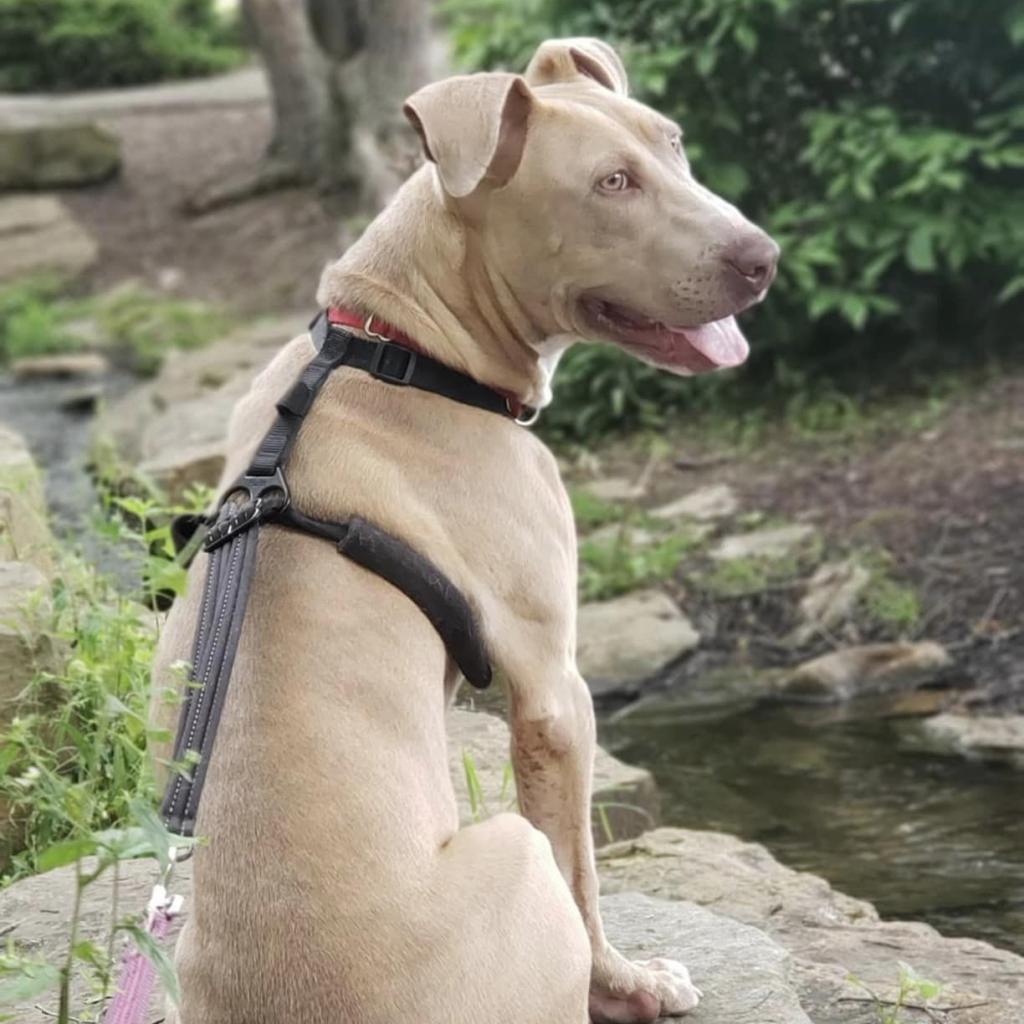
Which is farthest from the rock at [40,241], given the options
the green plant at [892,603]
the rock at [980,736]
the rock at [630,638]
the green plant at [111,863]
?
the green plant at [111,863]

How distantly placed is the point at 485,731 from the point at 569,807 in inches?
65.3

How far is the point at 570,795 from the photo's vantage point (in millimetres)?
3404

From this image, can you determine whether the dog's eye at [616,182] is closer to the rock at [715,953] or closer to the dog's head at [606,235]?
the dog's head at [606,235]

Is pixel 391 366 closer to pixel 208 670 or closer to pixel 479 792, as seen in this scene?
pixel 208 670

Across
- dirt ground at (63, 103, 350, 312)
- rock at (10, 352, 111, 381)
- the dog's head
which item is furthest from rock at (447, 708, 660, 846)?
rock at (10, 352, 111, 381)

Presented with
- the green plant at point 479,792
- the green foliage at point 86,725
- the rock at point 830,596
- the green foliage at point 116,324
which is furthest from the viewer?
the green foliage at point 116,324

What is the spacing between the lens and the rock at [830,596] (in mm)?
7582

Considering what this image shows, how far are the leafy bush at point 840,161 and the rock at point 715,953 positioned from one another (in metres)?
5.57

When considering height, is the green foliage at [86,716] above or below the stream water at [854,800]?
→ above

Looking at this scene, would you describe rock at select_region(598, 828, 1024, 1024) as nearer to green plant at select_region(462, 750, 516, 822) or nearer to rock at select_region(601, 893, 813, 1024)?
rock at select_region(601, 893, 813, 1024)

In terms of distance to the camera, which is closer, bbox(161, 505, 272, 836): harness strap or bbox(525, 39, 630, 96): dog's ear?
bbox(161, 505, 272, 836): harness strap

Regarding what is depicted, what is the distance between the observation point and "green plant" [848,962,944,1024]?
3629 millimetres

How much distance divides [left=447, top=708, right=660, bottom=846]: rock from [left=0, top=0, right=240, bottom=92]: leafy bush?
19.4 meters

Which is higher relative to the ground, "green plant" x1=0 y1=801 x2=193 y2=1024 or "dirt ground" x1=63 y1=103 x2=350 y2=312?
"green plant" x1=0 y1=801 x2=193 y2=1024
